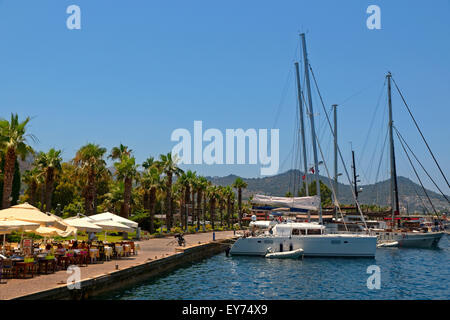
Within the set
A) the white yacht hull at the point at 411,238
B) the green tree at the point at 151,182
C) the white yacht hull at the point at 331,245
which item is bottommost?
the white yacht hull at the point at 411,238

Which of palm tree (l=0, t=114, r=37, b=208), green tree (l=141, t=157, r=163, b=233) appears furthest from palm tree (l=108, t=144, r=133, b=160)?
palm tree (l=0, t=114, r=37, b=208)

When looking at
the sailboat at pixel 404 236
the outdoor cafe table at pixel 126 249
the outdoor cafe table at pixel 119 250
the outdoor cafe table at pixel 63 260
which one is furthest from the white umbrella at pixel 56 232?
the sailboat at pixel 404 236

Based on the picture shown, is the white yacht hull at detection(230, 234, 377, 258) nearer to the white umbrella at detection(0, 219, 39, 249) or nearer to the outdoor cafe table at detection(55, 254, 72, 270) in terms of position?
the outdoor cafe table at detection(55, 254, 72, 270)

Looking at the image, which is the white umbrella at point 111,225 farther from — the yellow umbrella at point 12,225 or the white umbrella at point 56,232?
the yellow umbrella at point 12,225

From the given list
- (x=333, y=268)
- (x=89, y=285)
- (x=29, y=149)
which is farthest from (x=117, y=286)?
(x=29, y=149)

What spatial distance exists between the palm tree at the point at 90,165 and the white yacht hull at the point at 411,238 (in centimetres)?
4113

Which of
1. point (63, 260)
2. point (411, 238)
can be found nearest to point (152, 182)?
point (63, 260)

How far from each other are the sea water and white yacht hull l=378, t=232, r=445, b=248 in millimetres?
18421

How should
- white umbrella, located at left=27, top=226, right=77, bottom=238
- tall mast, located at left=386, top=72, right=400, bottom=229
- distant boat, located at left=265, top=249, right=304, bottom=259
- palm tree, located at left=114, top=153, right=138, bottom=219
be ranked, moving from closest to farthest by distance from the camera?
1. white umbrella, located at left=27, top=226, right=77, bottom=238
2. distant boat, located at left=265, top=249, right=304, bottom=259
3. palm tree, located at left=114, top=153, right=138, bottom=219
4. tall mast, located at left=386, top=72, right=400, bottom=229

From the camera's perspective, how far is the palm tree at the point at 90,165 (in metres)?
51.3

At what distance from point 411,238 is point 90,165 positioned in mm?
46422

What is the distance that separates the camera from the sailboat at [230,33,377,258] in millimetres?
41094
